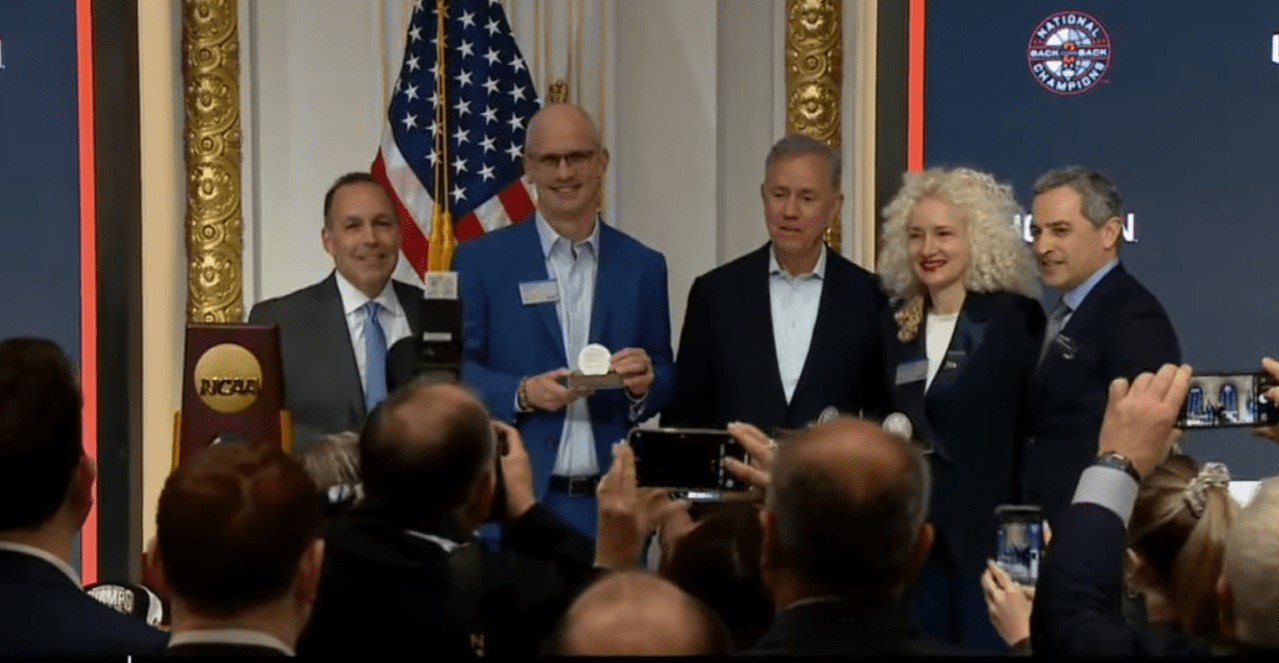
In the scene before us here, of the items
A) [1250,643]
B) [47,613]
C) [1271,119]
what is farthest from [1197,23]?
[47,613]

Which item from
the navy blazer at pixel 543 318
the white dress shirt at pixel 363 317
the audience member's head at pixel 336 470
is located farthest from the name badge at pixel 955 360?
the audience member's head at pixel 336 470

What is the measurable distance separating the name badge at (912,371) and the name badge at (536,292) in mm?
825

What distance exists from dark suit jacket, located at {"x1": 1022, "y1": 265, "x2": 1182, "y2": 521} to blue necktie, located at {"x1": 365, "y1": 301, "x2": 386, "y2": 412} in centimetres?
149

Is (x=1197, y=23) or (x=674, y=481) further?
(x=1197, y=23)

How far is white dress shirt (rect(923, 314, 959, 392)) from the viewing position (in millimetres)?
4422

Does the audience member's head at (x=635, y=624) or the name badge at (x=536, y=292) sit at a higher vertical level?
→ the name badge at (x=536, y=292)

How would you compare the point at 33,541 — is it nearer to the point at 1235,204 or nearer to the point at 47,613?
the point at 47,613

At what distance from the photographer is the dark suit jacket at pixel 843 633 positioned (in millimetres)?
2146

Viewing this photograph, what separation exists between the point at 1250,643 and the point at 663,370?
2478mm

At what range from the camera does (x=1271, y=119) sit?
5617 mm

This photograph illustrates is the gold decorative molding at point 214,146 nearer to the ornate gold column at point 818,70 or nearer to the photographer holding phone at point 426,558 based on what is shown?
the ornate gold column at point 818,70

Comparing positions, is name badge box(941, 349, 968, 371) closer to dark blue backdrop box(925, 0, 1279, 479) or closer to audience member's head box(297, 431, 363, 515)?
dark blue backdrop box(925, 0, 1279, 479)

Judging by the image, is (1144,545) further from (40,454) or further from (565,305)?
(565,305)

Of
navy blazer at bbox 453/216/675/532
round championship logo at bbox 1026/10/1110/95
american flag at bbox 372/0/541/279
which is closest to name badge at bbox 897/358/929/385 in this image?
navy blazer at bbox 453/216/675/532
